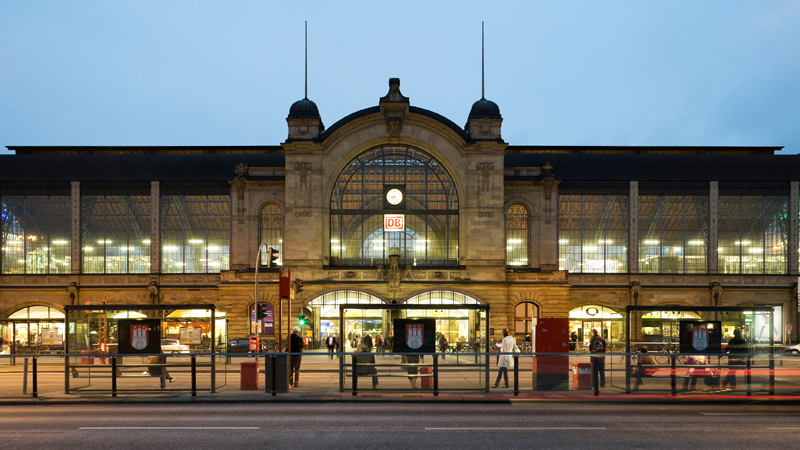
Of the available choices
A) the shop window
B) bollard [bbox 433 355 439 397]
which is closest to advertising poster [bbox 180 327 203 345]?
bollard [bbox 433 355 439 397]

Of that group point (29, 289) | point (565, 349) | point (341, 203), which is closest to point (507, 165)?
point (341, 203)

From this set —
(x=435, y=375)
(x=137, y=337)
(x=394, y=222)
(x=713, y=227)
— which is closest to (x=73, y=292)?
(x=394, y=222)

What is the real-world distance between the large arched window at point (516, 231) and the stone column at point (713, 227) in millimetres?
14570

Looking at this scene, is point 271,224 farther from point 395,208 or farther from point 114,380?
point 114,380

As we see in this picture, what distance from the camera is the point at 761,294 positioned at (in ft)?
161

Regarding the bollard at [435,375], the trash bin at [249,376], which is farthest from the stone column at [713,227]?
the trash bin at [249,376]

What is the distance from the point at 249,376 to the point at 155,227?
109 ft

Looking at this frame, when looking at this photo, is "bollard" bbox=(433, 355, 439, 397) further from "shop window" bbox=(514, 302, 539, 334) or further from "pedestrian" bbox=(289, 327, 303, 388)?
"shop window" bbox=(514, 302, 539, 334)

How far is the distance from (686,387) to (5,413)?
63.8 feet

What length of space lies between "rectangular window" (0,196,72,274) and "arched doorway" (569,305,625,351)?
40071 mm

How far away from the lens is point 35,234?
163 ft

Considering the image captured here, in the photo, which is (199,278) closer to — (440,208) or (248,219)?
(248,219)

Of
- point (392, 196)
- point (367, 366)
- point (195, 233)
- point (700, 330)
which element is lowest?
point (367, 366)

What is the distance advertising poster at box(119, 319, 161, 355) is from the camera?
68.9 ft
